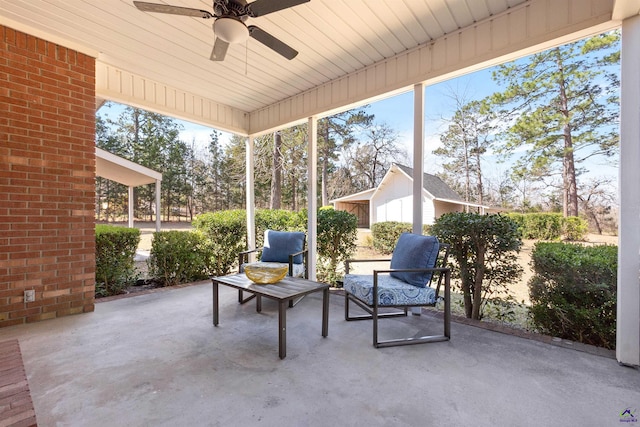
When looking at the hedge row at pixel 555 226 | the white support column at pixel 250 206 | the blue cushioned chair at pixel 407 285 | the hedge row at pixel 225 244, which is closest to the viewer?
the blue cushioned chair at pixel 407 285

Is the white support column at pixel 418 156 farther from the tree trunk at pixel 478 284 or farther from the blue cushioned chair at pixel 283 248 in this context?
the blue cushioned chair at pixel 283 248

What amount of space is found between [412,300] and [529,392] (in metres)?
1.02

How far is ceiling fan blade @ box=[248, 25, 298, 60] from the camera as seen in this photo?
92.4 inches

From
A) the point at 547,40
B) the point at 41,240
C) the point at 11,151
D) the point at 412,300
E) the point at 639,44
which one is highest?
the point at 547,40

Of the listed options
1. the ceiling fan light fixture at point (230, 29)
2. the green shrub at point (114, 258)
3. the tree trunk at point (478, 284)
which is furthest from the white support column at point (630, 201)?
the green shrub at point (114, 258)

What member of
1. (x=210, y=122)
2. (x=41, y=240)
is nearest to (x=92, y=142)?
(x=41, y=240)

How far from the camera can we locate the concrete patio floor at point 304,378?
169 cm

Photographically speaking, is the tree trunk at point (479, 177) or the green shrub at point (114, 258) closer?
the green shrub at point (114, 258)

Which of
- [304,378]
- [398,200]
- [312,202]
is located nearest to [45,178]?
[312,202]

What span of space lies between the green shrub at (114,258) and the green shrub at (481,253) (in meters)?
4.53

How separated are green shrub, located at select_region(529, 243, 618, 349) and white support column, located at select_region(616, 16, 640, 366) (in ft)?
0.95

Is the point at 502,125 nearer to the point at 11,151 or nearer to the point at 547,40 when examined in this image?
the point at 547,40

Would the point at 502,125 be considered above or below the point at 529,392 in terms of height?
above

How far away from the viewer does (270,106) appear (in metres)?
5.26
